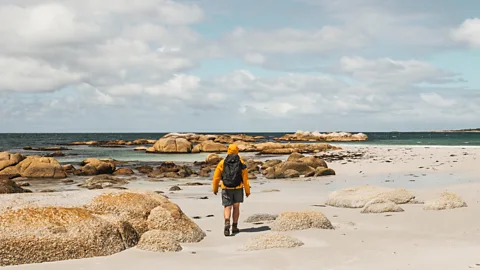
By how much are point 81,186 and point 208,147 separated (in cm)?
4356

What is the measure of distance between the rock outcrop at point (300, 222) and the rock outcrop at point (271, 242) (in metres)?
1.45

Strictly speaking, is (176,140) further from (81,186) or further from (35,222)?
(35,222)

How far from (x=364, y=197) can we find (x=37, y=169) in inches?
922

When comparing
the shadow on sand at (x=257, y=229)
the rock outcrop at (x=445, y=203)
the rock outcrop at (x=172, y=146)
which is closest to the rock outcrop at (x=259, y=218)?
the shadow on sand at (x=257, y=229)

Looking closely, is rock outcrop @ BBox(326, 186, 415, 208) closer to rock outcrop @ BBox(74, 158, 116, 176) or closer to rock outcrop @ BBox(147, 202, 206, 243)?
rock outcrop @ BBox(147, 202, 206, 243)

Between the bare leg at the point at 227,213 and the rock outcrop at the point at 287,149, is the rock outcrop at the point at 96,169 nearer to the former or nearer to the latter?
the bare leg at the point at 227,213

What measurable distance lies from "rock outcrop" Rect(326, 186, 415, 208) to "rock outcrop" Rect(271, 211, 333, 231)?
3.81m

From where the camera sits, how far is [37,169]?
2938 centimetres

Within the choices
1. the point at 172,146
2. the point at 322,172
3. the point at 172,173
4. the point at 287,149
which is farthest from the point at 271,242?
the point at 172,146

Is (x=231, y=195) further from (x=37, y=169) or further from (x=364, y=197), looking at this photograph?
(x=37, y=169)

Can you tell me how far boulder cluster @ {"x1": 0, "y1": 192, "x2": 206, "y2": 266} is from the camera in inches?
272

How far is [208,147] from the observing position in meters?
66.8

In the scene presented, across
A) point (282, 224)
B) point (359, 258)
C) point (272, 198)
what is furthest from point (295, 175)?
point (359, 258)

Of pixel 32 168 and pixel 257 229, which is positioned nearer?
pixel 257 229
